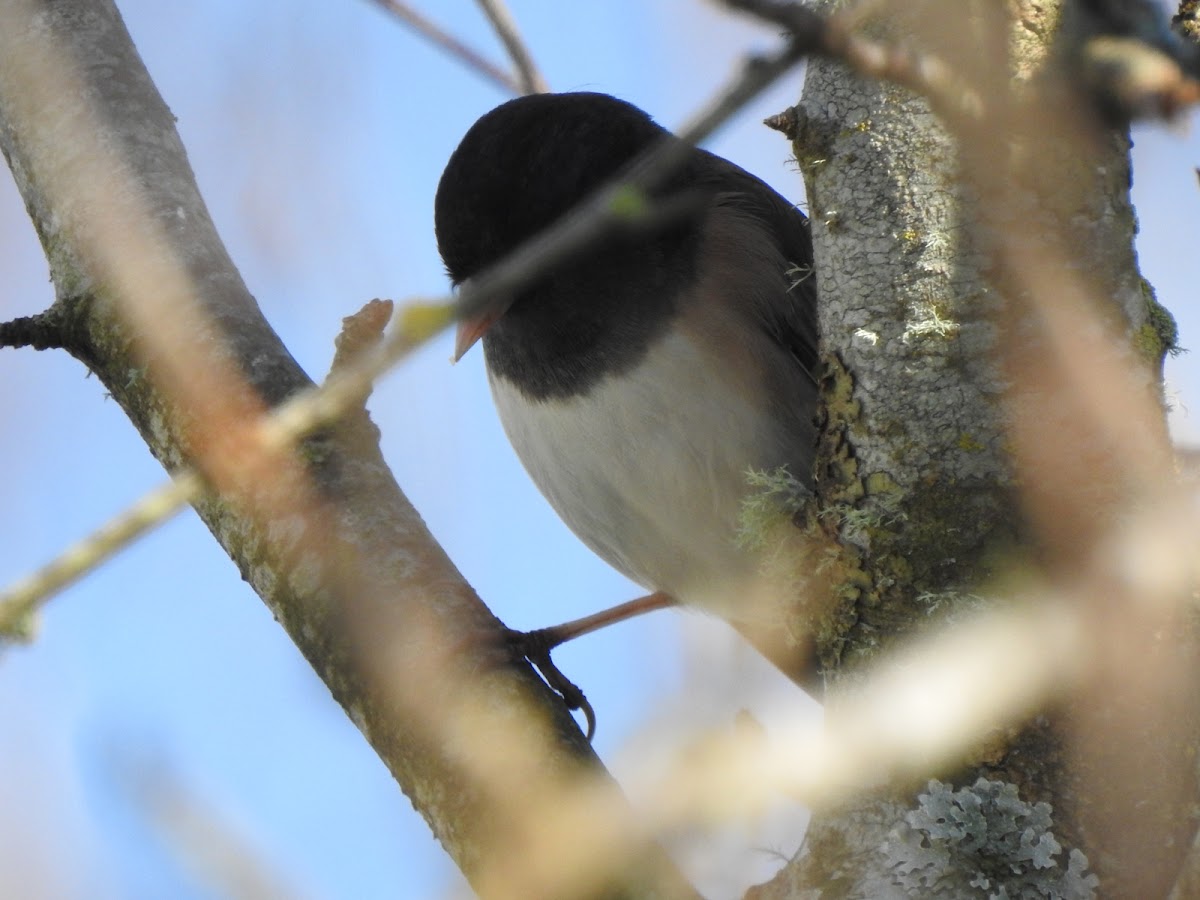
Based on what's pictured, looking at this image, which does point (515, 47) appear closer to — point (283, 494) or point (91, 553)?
point (283, 494)

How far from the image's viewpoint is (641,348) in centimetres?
284

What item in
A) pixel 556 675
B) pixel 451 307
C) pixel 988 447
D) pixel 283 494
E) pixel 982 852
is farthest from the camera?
pixel 556 675

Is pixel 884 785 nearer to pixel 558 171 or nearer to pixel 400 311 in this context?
pixel 400 311

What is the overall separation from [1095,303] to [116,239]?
1.72 meters

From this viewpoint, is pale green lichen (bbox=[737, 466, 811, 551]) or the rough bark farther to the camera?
pale green lichen (bbox=[737, 466, 811, 551])

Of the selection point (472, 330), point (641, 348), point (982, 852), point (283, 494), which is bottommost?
point (982, 852)

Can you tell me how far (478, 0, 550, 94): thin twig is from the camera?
279 centimetres

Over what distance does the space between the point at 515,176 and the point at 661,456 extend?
73 cm

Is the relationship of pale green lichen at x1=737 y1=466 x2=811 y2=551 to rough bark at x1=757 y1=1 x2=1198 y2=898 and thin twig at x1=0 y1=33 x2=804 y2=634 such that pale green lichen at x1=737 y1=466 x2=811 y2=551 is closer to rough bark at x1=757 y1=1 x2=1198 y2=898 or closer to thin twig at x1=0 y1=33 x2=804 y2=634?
rough bark at x1=757 y1=1 x2=1198 y2=898

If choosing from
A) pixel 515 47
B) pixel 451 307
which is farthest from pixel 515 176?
pixel 451 307

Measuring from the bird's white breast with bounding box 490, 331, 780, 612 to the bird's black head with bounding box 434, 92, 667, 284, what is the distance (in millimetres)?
319

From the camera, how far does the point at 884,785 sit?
171cm

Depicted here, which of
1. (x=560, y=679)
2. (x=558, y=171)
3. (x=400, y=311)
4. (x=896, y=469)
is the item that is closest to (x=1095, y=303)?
(x=896, y=469)

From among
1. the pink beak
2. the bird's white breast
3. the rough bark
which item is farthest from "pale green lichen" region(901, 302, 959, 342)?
the pink beak
